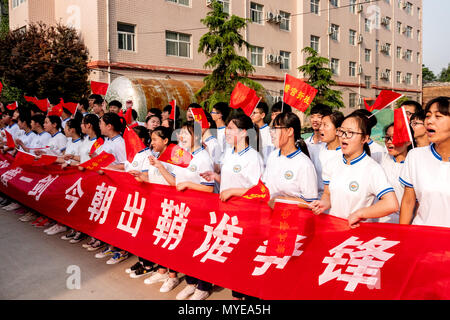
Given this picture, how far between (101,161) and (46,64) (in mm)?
12365

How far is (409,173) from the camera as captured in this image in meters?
2.49

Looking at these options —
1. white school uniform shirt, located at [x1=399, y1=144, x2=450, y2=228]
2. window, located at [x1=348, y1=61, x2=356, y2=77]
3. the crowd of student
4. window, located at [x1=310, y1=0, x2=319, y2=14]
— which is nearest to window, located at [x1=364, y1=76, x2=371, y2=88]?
window, located at [x1=348, y1=61, x2=356, y2=77]

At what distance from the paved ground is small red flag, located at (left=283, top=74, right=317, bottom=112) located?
6.87 feet

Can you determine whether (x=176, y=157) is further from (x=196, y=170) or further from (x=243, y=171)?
(x=243, y=171)

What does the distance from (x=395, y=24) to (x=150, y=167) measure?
115 feet

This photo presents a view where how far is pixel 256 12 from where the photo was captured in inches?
823

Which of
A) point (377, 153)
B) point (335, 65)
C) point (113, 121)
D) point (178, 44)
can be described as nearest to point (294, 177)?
point (377, 153)

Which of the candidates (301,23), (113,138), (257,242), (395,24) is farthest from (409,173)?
(395,24)

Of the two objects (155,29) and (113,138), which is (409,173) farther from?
(155,29)

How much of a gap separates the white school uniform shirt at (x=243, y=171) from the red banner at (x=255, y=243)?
0.97ft

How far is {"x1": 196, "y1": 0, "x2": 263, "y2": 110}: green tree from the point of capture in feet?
44.8

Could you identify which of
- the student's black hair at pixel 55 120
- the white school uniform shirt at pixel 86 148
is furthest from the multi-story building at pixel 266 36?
the white school uniform shirt at pixel 86 148

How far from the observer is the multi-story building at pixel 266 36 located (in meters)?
15.4

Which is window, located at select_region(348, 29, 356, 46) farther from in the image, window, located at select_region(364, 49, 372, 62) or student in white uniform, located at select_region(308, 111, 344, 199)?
student in white uniform, located at select_region(308, 111, 344, 199)
